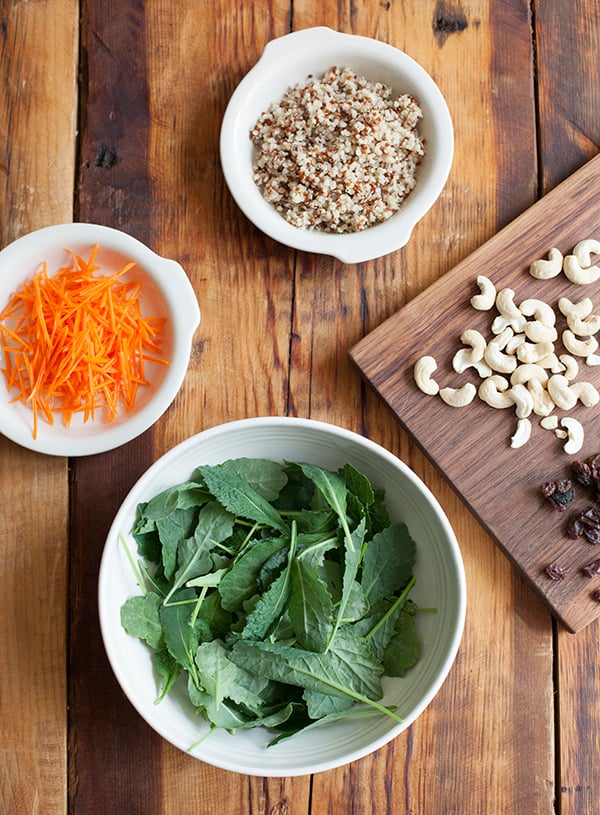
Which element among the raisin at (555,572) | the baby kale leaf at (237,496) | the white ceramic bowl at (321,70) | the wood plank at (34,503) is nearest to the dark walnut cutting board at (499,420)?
the raisin at (555,572)

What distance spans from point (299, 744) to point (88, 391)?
0.59 m

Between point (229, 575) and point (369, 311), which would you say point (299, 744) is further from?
point (369, 311)

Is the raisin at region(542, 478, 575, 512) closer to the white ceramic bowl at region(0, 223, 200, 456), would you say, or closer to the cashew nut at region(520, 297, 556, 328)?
the cashew nut at region(520, 297, 556, 328)

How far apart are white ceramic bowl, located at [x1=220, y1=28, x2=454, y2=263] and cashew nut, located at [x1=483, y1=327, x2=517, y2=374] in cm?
22

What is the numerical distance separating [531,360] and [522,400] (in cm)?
7

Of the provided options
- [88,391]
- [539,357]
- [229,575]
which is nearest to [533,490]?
[539,357]

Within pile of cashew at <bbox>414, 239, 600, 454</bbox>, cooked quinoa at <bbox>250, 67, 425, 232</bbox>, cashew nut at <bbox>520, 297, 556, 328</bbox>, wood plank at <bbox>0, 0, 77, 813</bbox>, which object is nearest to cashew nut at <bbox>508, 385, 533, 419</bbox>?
pile of cashew at <bbox>414, 239, 600, 454</bbox>

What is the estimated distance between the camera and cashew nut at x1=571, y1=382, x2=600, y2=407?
1.21m

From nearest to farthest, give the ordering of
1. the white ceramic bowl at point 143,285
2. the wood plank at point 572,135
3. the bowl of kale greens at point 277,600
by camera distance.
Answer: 1. the bowl of kale greens at point 277,600
2. the white ceramic bowl at point 143,285
3. the wood plank at point 572,135

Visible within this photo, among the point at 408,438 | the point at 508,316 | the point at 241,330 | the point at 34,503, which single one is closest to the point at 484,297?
the point at 508,316

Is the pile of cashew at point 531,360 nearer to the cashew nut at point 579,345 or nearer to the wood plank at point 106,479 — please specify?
the cashew nut at point 579,345

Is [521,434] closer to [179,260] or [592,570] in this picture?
[592,570]

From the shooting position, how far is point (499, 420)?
122 cm

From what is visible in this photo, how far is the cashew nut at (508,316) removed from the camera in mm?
1221
